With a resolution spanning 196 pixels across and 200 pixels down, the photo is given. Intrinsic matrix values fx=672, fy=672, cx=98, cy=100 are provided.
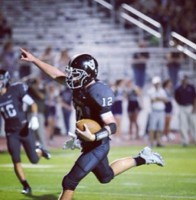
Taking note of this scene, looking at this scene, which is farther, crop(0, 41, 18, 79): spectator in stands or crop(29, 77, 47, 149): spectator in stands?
crop(0, 41, 18, 79): spectator in stands

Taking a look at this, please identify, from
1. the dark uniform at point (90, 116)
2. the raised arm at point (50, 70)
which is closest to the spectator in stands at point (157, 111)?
the raised arm at point (50, 70)

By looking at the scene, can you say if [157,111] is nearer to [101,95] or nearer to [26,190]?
[26,190]

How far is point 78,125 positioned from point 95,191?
2.29 m

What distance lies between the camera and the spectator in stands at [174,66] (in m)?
16.4

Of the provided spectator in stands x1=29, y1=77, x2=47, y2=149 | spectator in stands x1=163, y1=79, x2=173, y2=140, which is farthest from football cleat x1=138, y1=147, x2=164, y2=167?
spectator in stands x1=163, y1=79, x2=173, y2=140

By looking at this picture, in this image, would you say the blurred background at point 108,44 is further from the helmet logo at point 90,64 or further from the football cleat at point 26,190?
the helmet logo at point 90,64

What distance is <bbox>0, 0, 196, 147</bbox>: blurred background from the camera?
16172 mm

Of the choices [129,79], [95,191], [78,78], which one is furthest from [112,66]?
[78,78]

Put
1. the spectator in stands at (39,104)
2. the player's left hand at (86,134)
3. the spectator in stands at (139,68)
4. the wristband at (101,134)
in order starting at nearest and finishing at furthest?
the player's left hand at (86,134), the wristband at (101,134), the spectator in stands at (39,104), the spectator in stands at (139,68)

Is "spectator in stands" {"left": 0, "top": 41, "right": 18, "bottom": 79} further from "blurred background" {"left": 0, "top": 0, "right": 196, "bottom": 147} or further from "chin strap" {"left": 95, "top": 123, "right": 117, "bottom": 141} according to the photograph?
"chin strap" {"left": 95, "top": 123, "right": 117, "bottom": 141}

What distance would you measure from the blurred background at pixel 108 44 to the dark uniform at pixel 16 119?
15.6 ft

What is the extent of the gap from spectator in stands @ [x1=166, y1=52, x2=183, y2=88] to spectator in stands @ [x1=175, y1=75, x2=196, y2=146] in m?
1.79

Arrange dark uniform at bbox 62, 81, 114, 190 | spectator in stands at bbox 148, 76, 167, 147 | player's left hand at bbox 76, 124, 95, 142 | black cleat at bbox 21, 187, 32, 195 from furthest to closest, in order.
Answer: spectator in stands at bbox 148, 76, 167, 147
black cleat at bbox 21, 187, 32, 195
dark uniform at bbox 62, 81, 114, 190
player's left hand at bbox 76, 124, 95, 142

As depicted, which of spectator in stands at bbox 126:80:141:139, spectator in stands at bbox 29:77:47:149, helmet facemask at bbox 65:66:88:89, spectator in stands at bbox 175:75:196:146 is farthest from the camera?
spectator in stands at bbox 126:80:141:139
